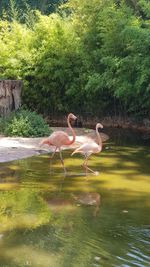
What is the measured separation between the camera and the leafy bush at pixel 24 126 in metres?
14.3

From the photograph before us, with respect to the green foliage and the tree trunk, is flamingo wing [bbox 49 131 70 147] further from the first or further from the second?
the tree trunk

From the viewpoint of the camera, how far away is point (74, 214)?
700 cm

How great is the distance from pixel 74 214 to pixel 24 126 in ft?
25.2

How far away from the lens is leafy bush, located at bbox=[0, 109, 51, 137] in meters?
14.3

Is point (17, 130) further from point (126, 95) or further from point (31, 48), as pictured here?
point (31, 48)

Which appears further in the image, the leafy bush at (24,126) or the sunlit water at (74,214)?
the leafy bush at (24,126)

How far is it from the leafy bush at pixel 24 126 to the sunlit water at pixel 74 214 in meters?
3.20

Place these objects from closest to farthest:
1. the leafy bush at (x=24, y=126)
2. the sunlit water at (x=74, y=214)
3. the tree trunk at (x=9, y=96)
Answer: the sunlit water at (x=74, y=214) < the leafy bush at (x=24, y=126) < the tree trunk at (x=9, y=96)

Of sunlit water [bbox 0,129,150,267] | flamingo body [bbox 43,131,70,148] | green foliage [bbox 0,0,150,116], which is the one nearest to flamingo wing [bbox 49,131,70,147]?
flamingo body [bbox 43,131,70,148]

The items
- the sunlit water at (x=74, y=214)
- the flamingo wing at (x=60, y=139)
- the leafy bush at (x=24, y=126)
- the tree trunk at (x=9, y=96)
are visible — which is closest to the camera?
the sunlit water at (x=74, y=214)

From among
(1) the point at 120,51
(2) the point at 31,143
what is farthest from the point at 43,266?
(1) the point at 120,51

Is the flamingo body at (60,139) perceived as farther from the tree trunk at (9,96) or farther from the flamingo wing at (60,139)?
the tree trunk at (9,96)

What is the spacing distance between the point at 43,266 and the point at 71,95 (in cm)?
1352

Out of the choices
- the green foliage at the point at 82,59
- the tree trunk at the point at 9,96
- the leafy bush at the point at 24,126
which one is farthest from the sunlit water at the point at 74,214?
the green foliage at the point at 82,59
